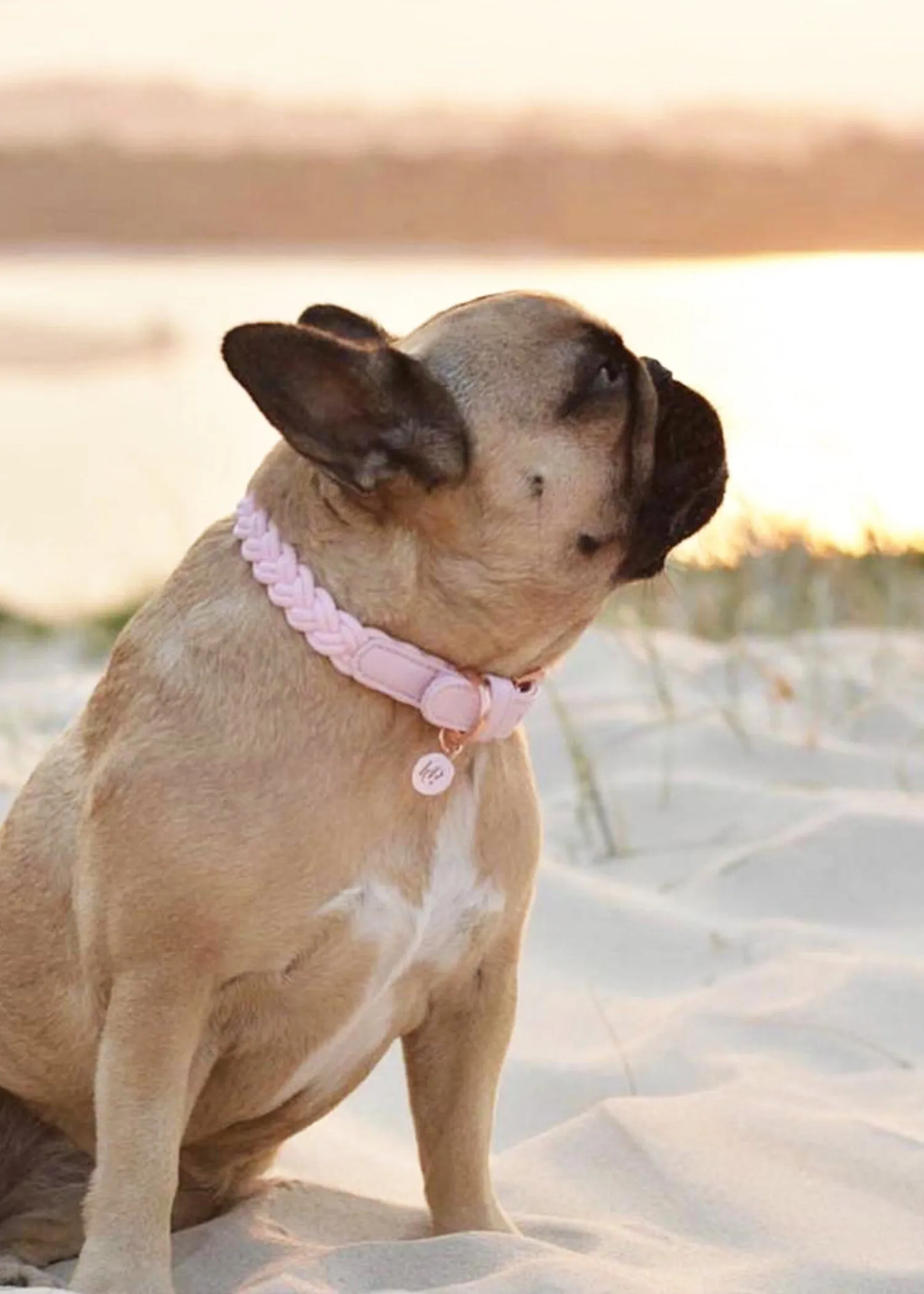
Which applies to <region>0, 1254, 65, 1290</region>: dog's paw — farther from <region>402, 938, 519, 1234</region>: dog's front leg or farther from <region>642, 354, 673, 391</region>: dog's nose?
<region>642, 354, 673, 391</region>: dog's nose

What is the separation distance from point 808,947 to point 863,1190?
102 cm

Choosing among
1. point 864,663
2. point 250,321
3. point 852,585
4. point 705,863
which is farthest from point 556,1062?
point 852,585

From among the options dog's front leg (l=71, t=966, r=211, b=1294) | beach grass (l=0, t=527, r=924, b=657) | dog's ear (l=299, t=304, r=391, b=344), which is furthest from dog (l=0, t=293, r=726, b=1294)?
beach grass (l=0, t=527, r=924, b=657)

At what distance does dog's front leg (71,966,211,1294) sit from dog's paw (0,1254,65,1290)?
0.67 ft

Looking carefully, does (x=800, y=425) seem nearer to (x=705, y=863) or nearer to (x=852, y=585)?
(x=852, y=585)

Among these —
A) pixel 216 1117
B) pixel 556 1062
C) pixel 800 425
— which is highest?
pixel 800 425

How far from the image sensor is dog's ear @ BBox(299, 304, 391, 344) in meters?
3.37

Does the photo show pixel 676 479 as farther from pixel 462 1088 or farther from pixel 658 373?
pixel 462 1088

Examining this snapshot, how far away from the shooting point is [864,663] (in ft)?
20.2

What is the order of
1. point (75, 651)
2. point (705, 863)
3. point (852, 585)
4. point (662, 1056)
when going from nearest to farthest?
point (662, 1056), point (705, 863), point (852, 585), point (75, 651)

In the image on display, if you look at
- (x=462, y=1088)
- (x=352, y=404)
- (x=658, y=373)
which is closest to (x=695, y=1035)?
(x=462, y=1088)

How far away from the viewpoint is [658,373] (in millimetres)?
3195

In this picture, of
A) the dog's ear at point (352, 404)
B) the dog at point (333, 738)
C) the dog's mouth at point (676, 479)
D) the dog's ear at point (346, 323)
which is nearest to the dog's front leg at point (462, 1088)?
the dog at point (333, 738)

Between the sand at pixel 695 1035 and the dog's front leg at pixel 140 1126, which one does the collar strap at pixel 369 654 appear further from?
the sand at pixel 695 1035
